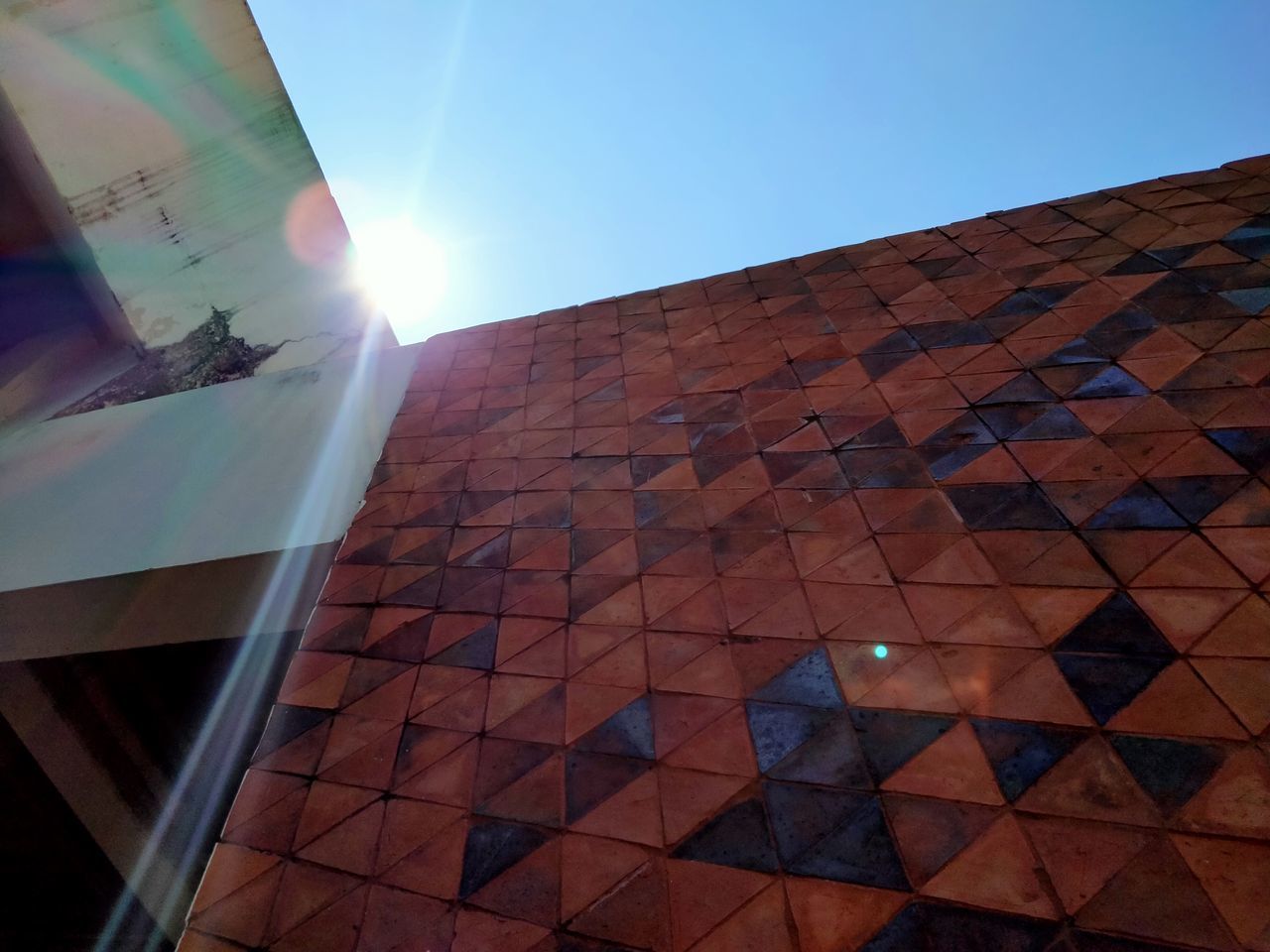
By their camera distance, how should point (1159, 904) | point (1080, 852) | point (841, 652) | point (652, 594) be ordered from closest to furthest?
point (1159, 904) < point (1080, 852) < point (841, 652) < point (652, 594)

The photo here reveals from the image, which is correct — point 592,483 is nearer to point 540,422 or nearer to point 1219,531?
point 540,422

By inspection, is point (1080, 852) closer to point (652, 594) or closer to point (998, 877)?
point (998, 877)

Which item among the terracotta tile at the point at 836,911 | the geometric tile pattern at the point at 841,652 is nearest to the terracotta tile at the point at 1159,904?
the geometric tile pattern at the point at 841,652

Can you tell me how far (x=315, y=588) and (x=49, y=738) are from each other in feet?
6.21

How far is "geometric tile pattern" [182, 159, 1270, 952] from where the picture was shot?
147 cm

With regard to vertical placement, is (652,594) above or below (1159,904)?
above

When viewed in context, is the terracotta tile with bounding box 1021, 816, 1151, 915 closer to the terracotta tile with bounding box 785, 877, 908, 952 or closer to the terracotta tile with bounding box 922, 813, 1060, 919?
the terracotta tile with bounding box 922, 813, 1060, 919

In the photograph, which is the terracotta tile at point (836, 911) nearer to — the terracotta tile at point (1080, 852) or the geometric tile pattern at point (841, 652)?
the geometric tile pattern at point (841, 652)

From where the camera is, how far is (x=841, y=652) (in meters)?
1.93

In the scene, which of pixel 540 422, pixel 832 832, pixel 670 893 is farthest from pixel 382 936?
pixel 540 422

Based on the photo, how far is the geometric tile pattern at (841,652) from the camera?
1.47 m

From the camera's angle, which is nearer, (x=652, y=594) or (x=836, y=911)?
(x=836, y=911)

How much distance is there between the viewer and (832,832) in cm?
158

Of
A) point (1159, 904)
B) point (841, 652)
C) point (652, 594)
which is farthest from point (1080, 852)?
point (652, 594)
